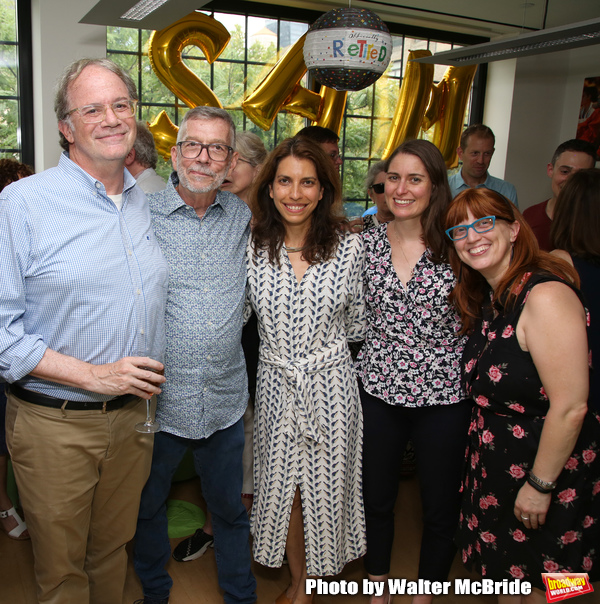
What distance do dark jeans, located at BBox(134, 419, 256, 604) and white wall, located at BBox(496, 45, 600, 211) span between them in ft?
15.1

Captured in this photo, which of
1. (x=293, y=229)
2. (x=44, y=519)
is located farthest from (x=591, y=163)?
(x=44, y=519)

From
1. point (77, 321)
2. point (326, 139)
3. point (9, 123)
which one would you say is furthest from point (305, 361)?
point (9, 123)

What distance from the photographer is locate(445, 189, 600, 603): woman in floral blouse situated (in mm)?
1638

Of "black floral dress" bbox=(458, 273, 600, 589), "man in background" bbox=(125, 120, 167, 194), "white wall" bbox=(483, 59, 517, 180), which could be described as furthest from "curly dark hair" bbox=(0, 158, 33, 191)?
"white wall" bbox=(483, 59, 517, 180)

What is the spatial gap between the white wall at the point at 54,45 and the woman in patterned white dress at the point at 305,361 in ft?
7.91

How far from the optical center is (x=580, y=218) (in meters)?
2.26

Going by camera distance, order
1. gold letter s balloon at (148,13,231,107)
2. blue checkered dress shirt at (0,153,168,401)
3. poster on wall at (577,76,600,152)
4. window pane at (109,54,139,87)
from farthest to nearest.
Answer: poster on wall at (577,76,600,152)
window pane at (109,54,139,87)
gold letter s balloon at (148,13,231,107)
blue checkered dress shirt at (0,153,168,401)

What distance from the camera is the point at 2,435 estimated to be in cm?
260

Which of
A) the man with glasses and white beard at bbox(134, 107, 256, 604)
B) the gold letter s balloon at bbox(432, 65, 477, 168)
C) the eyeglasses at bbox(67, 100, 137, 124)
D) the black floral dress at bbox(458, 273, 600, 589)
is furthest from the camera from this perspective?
the gold letter s balloon at bbox(432, 65, 477, 168)

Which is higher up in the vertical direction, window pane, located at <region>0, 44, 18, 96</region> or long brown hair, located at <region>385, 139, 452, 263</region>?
window pane, located at <region>0, 44, 18, 96</region>

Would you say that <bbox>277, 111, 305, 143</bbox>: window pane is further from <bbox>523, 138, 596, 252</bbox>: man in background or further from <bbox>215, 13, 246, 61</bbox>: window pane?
<bbox>523, 138, 596, 252</bbox>: man in background

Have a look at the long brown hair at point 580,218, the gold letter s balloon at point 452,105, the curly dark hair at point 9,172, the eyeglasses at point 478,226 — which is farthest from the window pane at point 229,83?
the eyeglasses at point 478,226

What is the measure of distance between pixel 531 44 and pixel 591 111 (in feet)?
8.03

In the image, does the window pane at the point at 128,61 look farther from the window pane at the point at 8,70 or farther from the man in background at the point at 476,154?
the man in background at the point at 476,154
